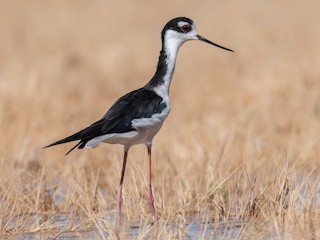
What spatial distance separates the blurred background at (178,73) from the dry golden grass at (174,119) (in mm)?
28

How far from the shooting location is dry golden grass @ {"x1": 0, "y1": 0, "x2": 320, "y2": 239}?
6.37 meters

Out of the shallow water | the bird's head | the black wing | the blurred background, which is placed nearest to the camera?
the shallow water

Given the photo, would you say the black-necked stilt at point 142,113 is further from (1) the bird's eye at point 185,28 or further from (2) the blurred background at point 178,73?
(2) the blurred background at point 178,73

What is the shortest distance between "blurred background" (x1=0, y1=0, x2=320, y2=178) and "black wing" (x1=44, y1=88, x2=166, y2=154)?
61.0 inches

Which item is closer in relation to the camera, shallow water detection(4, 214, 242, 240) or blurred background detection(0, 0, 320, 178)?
shallow water detection(4, 214, 242, 240)

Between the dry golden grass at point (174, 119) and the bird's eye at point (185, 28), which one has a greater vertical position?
the bird's eye at point (185, 28)

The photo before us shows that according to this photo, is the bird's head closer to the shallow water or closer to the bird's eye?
the bird's eye

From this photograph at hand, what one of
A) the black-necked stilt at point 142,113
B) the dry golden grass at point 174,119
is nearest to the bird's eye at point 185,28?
the black-necked stilt at point 142,113

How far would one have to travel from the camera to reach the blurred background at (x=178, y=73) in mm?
9438

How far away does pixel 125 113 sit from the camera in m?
6.38

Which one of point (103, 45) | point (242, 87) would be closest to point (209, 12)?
point (103, 45)

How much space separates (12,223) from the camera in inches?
254

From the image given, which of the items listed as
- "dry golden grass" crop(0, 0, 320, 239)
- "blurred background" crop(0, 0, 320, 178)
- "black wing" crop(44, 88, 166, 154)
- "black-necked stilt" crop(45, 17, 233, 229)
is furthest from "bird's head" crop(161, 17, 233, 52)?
"blurred background" crop(0, 0, 320, 178)

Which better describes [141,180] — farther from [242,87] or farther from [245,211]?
[242,87]
